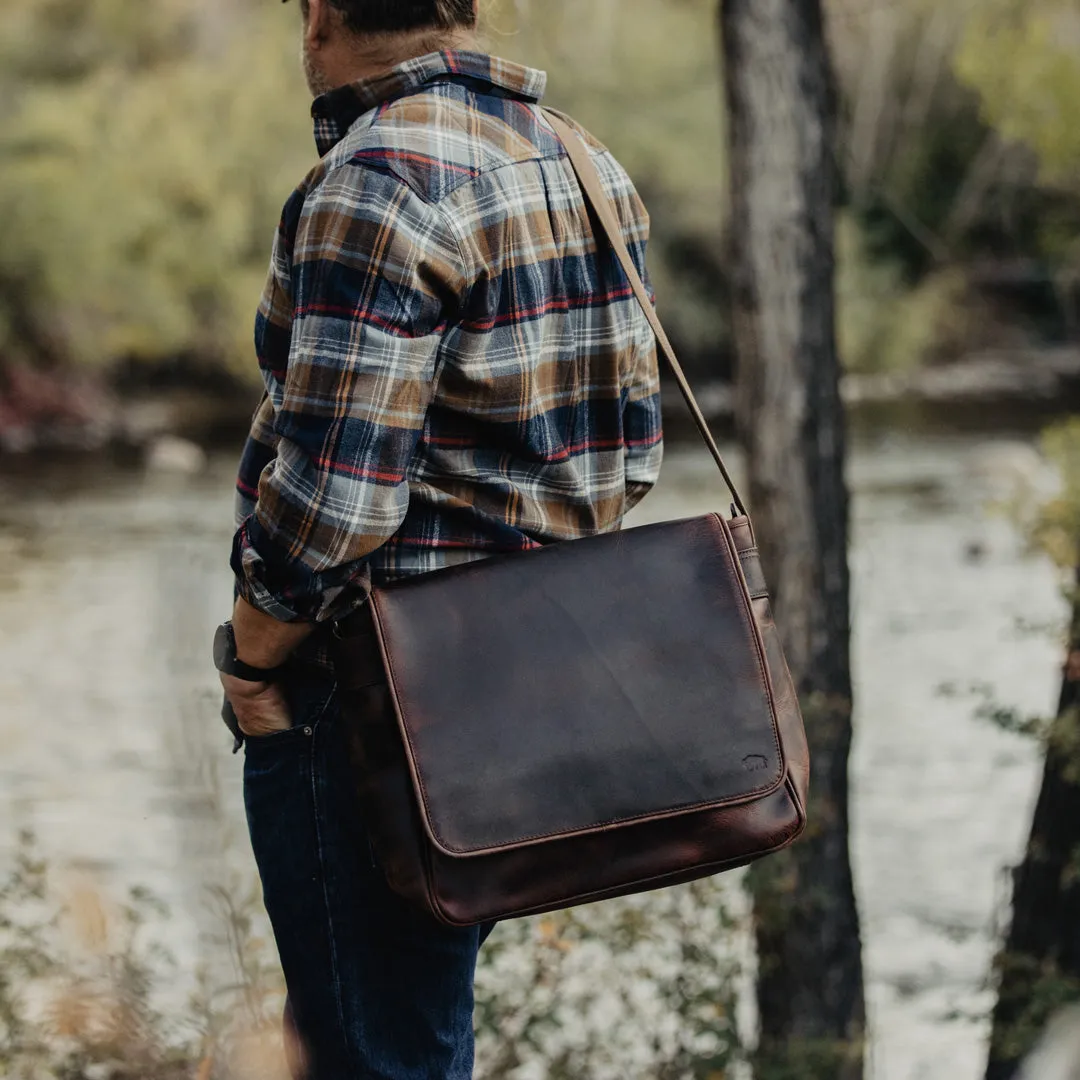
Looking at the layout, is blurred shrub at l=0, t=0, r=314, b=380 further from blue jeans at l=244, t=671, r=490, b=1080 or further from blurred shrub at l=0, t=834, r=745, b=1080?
blue jeans at l=244, t=671, r=490, b=1080

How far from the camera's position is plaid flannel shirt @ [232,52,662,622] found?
55.8 inches

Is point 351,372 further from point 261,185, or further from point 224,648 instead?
point 261,185

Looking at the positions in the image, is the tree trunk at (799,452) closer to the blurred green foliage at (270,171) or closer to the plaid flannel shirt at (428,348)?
the plaid flannel shirt at (428,348)

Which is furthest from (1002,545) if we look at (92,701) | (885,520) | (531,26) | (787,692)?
(787,692)

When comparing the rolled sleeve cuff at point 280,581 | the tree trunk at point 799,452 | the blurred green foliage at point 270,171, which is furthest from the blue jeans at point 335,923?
the blurred green foliage at point 270,171

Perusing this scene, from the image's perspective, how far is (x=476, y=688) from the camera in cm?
151

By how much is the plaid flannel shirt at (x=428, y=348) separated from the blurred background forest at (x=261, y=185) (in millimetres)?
14757

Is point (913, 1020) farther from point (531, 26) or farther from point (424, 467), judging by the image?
point (424, 467)

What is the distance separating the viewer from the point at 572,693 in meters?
1.52

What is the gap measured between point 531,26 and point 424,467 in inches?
101

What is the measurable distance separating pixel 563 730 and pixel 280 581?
317 millimetres

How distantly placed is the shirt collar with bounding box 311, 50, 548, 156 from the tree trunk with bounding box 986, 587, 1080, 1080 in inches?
79.1

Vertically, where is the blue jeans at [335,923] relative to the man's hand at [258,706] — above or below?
below

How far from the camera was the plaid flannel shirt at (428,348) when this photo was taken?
142 cm
